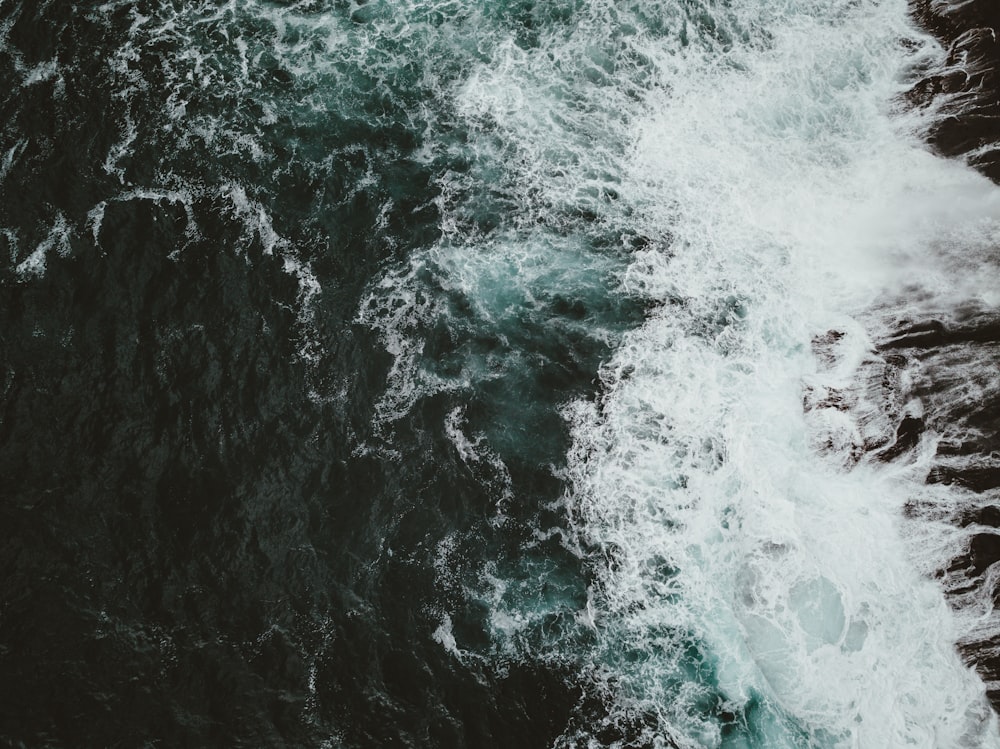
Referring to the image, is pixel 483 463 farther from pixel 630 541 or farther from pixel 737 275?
pixel 737 275

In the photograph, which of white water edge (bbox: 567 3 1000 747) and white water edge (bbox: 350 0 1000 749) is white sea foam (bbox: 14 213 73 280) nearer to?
white water edge (bbox: 350 0 1000 749)

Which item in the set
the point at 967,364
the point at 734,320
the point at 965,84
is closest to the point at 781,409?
the point at 734,320

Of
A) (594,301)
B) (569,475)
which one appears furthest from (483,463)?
(594,301)

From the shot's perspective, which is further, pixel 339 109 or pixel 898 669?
pixel 339 109

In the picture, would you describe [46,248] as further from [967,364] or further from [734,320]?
[967,364]

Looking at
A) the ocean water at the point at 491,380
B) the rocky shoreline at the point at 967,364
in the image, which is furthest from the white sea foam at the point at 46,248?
the rocky shoreline at the point at 967,364

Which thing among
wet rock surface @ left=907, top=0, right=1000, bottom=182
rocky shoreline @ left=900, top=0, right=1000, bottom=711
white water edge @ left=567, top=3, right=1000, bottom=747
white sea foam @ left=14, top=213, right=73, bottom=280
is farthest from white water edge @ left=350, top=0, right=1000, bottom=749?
white sea foam @ left=14, top=213, right=73, bottom=280
